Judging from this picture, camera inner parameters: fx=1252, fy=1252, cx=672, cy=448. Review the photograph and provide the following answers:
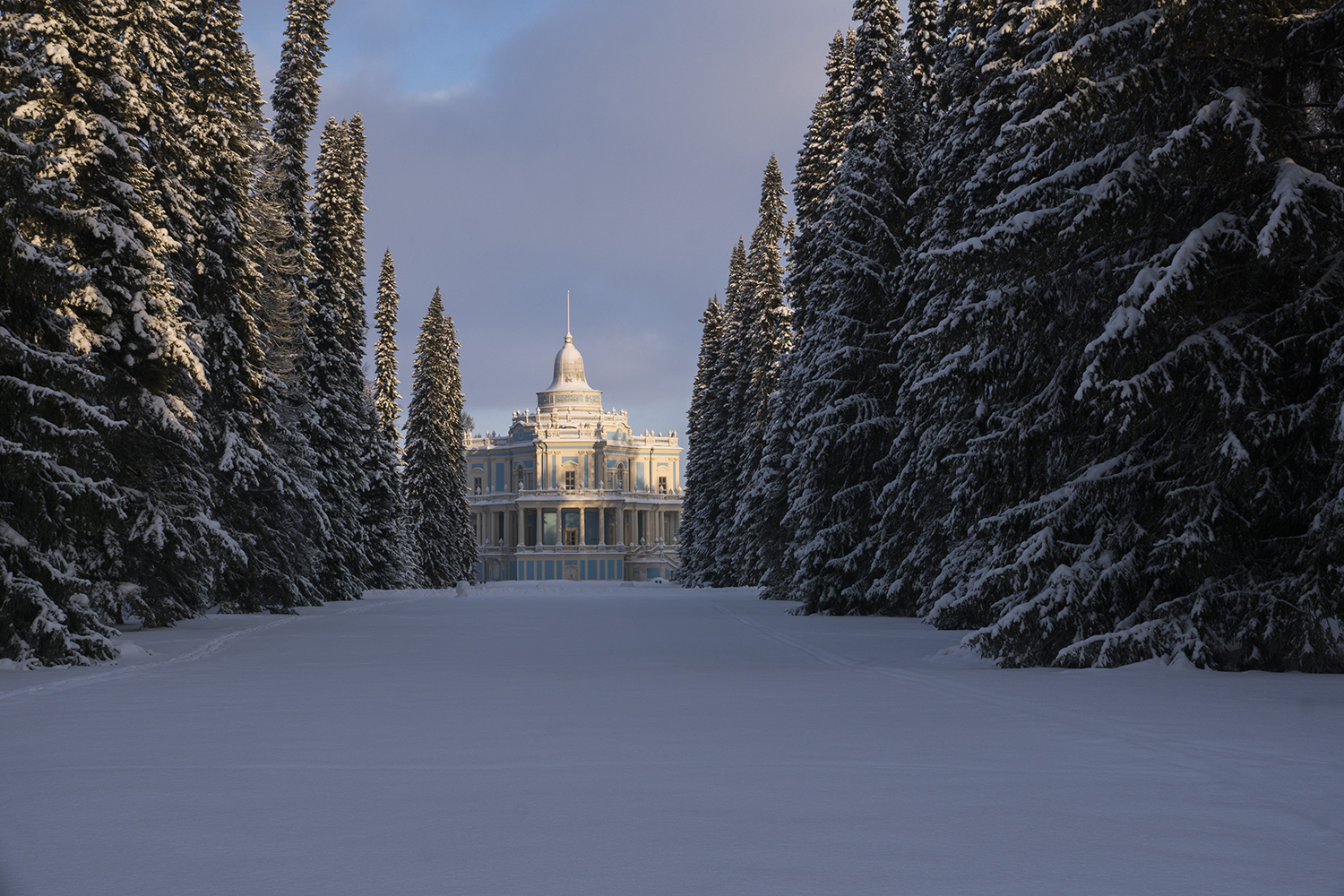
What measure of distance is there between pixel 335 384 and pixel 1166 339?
106ft

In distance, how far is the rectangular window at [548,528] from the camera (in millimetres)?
128250

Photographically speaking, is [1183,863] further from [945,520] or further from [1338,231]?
[945,520]

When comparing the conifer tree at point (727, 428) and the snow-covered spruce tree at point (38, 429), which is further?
the conifer tree at point (727, 428)

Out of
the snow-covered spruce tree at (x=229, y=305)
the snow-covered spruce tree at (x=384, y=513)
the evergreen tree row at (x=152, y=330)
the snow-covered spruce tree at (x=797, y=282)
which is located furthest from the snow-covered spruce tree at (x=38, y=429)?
the snow-covered spruce tree at (x=384, y=513)

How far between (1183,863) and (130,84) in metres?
19.1

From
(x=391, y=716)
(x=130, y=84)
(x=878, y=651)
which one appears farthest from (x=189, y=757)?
(x=130, y=84)

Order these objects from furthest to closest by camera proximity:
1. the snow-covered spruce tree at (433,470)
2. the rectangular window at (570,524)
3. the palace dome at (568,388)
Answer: the palace dome at (568,388), the rectangular window at (570,524), the snow-covered spruce tree at (433,470)

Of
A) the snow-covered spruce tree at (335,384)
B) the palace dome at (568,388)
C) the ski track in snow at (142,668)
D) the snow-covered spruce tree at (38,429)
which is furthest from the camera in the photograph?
the palace dome at (568,388)

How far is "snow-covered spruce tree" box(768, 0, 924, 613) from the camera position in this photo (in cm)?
2878

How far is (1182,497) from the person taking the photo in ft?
43.7

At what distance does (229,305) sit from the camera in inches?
1055

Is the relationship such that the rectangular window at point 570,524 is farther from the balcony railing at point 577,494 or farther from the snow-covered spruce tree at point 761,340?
the snow-covered spruce tree at point 761,340

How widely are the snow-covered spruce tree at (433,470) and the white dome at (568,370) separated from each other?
237 feet

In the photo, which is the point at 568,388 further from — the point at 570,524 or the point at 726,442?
the point at 726,442
